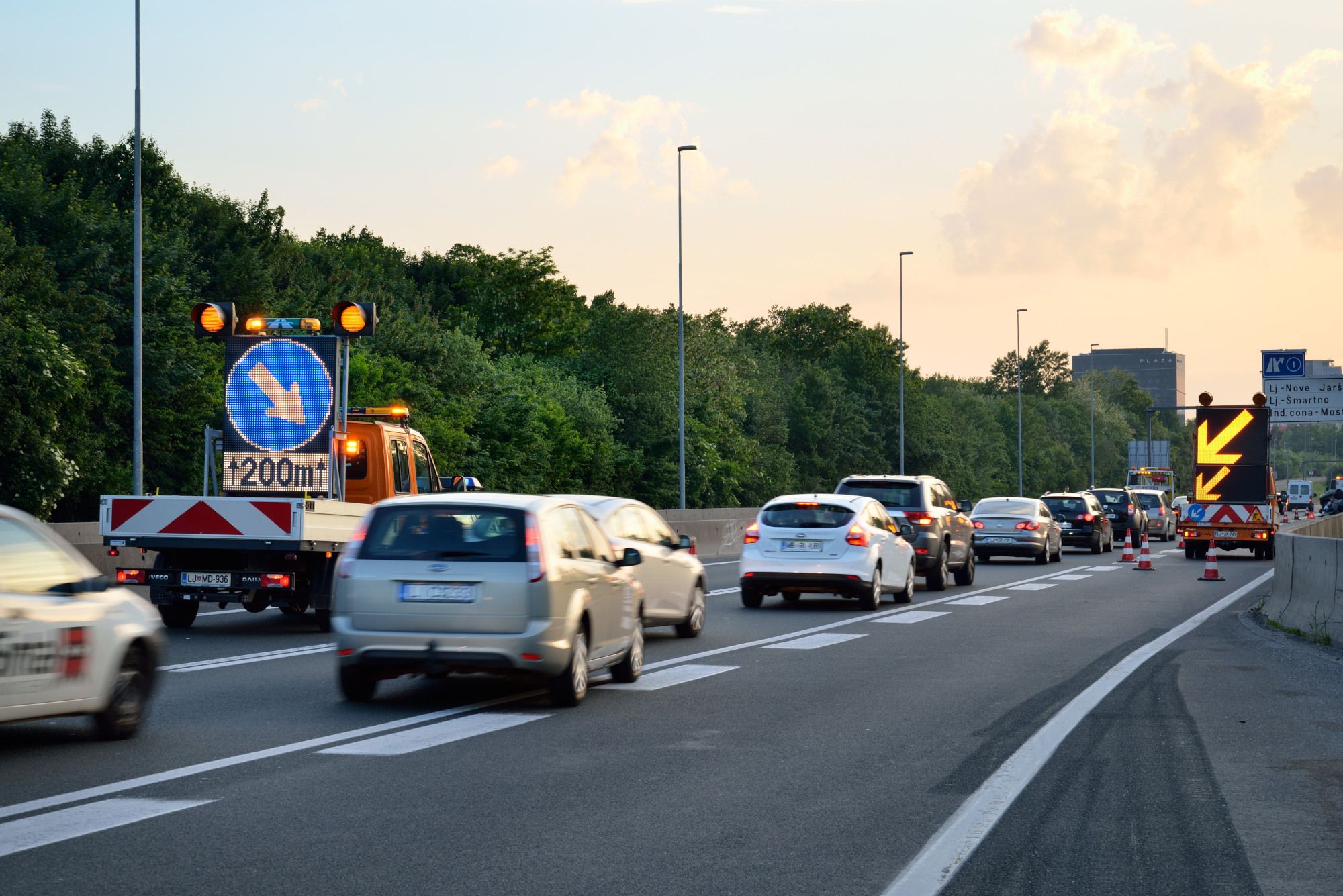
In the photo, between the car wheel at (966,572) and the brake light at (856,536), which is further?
the car wheel at (966,572)

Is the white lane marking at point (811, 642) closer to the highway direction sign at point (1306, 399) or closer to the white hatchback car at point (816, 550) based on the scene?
the white hatchback car at point (816, 550)

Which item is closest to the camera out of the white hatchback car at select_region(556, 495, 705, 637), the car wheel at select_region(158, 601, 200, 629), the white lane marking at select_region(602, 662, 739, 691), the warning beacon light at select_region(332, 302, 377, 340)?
the white lane marking at select_region(602, 662, 739, 691)

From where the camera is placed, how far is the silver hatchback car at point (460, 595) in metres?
11.0

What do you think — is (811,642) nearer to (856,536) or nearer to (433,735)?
(856,536)

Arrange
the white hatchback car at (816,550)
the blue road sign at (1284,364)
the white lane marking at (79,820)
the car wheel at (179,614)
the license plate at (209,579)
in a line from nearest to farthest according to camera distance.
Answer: the white lane marking at (79,820)
the license plate at (209,579)
the car wheel at (179,614)
the white hatchback car at (816,550)
the blue road sign at (1284,364)

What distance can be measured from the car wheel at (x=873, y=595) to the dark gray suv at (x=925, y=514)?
3.72m

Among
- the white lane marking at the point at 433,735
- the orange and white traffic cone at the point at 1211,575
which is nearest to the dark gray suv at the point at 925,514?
the orange and white traffic cone at the point at 1211,575

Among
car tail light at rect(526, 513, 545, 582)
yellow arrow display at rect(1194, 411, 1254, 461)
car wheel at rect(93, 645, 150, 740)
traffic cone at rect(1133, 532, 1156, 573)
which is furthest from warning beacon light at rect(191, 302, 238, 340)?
yellow arrow display at rect(1194, 411, 1254, 461)

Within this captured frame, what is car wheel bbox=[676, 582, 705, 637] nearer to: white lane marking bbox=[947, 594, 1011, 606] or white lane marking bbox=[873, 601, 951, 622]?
white lane marking bbox=[873, 601, 951, 622]

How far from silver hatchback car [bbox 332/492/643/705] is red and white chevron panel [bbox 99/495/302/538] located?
16.6 feet

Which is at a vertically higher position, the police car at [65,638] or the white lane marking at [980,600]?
the police car at [65,638]

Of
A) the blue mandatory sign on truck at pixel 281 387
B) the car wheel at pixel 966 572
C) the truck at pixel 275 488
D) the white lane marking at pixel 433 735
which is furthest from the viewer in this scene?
the car wheel at pixel 966 572

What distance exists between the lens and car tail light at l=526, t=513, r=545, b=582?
11.1 m

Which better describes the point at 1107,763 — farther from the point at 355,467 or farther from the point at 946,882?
the point at 355,467
